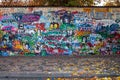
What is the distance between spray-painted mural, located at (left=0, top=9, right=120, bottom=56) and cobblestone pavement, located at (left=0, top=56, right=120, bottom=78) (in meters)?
0.67

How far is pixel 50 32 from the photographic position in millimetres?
21047

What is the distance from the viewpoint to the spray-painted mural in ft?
69.1

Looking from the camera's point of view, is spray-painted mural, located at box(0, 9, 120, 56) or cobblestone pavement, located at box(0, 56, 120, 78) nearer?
cobblestone pavement, located at box(0, 56, 120, 78)

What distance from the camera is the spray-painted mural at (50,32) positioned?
21.0 metres

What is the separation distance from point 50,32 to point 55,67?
4.84 meters

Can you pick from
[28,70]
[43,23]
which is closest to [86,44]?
[43,23]

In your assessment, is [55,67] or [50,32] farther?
[50,32]

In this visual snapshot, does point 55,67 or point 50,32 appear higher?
point 50,32

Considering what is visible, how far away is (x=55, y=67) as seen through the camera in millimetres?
16453

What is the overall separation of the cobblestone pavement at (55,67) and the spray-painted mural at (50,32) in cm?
67

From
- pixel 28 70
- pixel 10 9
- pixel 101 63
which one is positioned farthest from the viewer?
pixel 10 9

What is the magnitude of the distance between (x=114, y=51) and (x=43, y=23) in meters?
3.98

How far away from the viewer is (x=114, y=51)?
70.1 feet

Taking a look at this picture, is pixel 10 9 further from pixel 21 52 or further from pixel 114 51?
pixel 114 51
